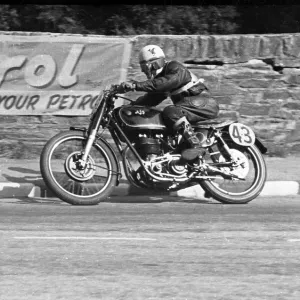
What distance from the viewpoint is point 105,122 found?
1015cm

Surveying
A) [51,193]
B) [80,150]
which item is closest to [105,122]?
[80,150]

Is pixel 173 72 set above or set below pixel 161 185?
above

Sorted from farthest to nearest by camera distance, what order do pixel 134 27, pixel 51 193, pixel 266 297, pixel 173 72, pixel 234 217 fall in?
pixel 134 27 < pixel 51 193 < pixel 173 72 < pixel 234 217 < pixel 266 297

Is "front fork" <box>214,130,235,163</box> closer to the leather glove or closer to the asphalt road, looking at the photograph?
the asphalt road

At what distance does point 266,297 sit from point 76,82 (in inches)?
283

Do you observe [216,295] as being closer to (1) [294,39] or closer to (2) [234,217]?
(2) [234,217]

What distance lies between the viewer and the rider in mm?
9961

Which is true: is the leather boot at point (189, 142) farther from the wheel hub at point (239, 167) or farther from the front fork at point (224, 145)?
the wheel hub at point (239, 167)

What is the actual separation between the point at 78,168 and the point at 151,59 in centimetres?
137

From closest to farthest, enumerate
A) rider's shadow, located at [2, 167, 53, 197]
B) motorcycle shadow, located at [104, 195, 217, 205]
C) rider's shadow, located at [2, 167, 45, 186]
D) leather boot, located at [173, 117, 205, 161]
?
1. leather boot, located at [173, 117, 205, 161]
2. motorcycle shadow, located at [104, 195, 217, 205]
3. rider's shadow, located at [2, 167, 53, 197]
4. rider's shadow, located at [2, 167, 45, 186]

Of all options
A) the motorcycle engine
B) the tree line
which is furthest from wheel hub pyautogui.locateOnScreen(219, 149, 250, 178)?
the tree line

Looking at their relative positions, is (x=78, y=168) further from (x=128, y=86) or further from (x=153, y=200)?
(x=153, y=200)

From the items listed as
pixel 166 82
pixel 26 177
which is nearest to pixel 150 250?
pixel 166 82

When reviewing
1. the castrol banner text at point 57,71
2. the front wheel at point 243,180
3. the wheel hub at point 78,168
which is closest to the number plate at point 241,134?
the front wheel at point 243,180
